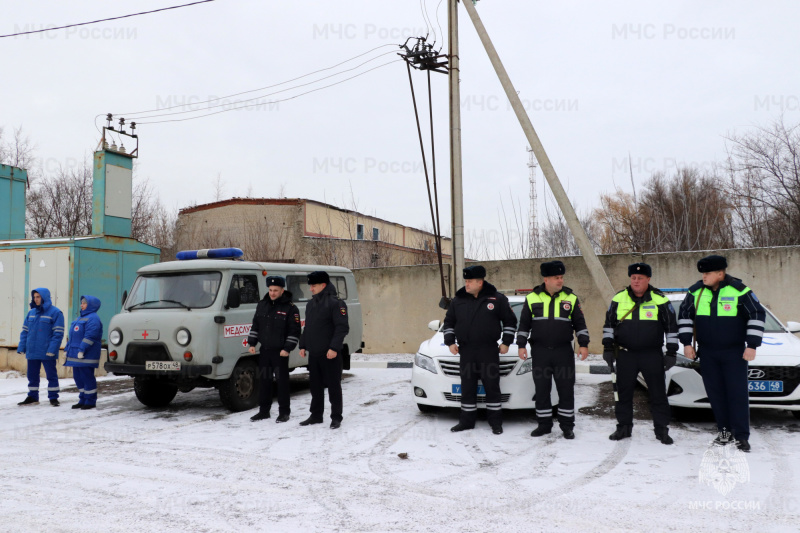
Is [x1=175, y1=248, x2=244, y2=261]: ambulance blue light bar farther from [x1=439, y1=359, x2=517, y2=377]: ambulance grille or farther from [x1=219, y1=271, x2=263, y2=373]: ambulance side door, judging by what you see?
[x1=439, y1=359, x2=517, y2=377]: ambulance grille

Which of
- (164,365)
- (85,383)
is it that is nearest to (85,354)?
(85,383)

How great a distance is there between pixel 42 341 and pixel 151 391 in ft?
5.91

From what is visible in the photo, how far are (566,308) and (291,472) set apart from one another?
317 centimetres

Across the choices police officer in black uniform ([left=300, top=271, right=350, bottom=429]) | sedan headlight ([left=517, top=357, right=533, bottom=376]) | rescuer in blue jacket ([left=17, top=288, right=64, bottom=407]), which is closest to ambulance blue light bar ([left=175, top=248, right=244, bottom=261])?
police officer in black uniform ([left=300, top=271, right=350, bottom=429])

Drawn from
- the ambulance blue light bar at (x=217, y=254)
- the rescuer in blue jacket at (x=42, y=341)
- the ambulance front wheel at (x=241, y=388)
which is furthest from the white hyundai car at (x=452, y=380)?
the rescuer in blue jacket at (x=42, y=341)

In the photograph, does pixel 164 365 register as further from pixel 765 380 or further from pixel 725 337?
pixel 765 380

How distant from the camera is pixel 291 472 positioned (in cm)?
495

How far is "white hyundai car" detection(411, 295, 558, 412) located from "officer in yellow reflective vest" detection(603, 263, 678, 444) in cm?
89

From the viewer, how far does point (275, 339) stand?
7137mm

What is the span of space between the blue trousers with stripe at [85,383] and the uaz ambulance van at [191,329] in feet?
1.92

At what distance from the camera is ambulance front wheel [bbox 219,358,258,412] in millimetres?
7561

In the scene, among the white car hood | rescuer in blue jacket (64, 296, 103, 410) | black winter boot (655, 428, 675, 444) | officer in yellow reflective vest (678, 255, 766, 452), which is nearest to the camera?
officer in yellow reflective vest (678, 255, 766, 452)

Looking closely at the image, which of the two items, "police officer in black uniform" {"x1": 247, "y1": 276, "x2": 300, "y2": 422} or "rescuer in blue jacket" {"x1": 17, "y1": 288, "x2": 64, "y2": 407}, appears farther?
"rescuer in blue jacket" {"x1": 17, "y1": 288, "x2": 64, "y2": 407}

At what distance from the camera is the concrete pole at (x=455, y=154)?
10789 mm
